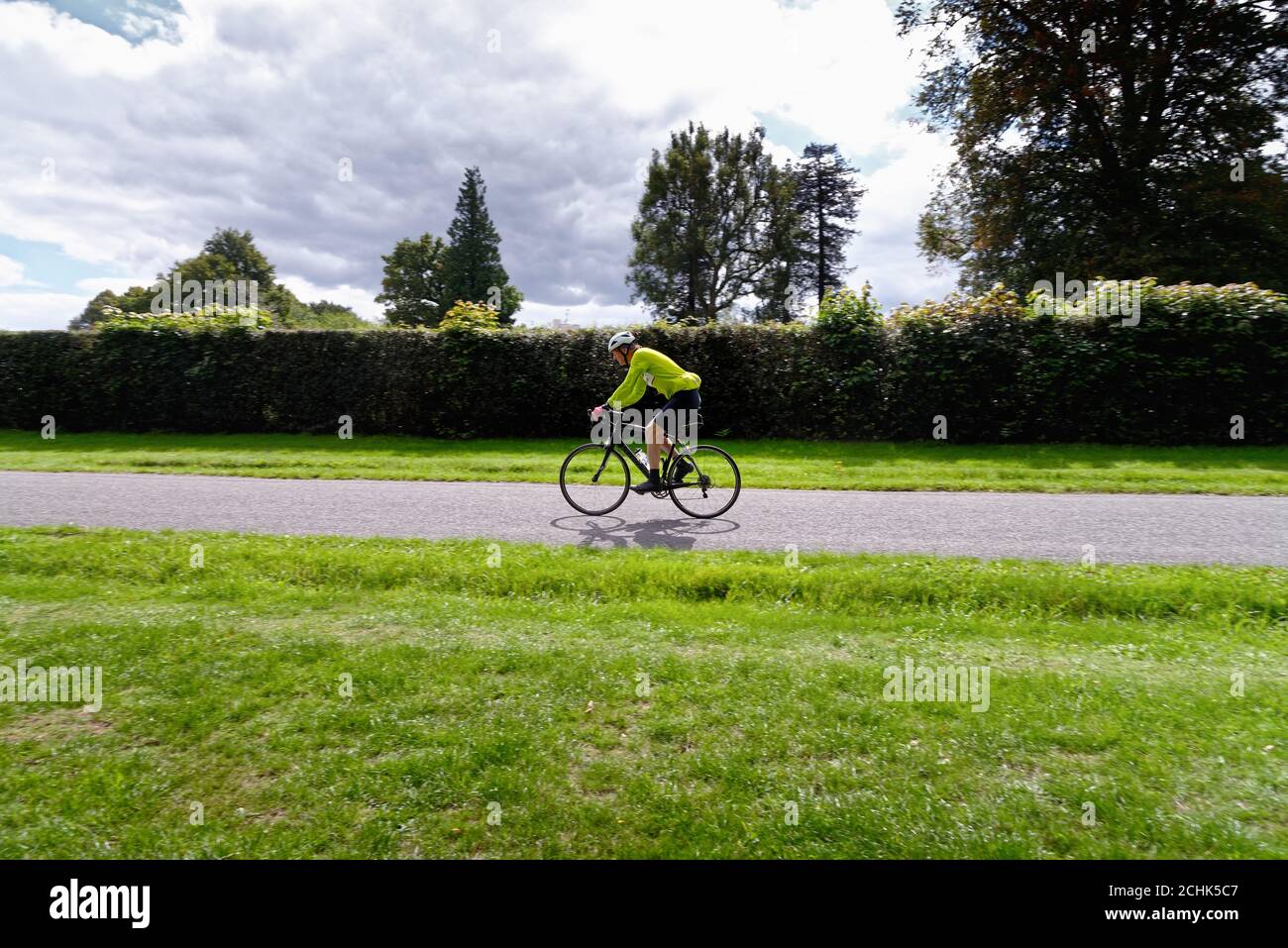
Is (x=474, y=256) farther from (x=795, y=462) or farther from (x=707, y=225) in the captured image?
(x=795, y=462)

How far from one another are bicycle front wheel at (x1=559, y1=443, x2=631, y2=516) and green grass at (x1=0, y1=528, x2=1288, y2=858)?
2762 millimetres

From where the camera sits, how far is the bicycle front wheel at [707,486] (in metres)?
8.98

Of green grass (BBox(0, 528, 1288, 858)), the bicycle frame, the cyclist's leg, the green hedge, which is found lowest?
green grass (BBox(0, 528, 1288, 858))

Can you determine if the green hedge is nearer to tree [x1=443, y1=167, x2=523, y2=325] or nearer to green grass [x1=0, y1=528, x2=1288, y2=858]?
green grass [x1=0, y1=528, x2=1288, y2=858]

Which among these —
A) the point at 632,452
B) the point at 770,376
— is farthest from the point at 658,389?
the point at 770,376

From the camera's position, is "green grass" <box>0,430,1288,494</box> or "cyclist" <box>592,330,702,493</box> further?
"green grass" <box>0,430,1288,494</box>

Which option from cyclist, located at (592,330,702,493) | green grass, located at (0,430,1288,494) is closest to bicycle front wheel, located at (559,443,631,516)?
cyclist, located at (592,330,702,493)

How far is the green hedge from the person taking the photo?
50.0 feet

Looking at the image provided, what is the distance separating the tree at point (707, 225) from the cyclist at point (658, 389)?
50.6 m

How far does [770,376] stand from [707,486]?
8911 mm

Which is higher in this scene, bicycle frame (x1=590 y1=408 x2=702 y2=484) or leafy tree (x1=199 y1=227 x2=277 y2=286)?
leafy tree (x1=199 y1=227 x2=277 y2=286)

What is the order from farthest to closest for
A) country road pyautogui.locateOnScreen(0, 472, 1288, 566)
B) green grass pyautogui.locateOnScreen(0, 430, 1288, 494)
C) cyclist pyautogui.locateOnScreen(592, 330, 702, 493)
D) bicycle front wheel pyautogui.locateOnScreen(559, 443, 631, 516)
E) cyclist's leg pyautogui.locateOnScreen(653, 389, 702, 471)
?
green grass pyautogui.locateOnScreen(0, 430, 1288, 494) → bicycle front wheel pyautogui.locateOnScreen(559, 443, 631, 516) → cyclist's leg pyautogui.locateOnScreen(653, 389, 702, 471) → cyclist pyautogui.locateOnScreen(592, 330, 702, 493) → country road pyautogui.locateOnScreen(0, 472, 1288, 566)

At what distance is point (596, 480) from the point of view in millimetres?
9109
